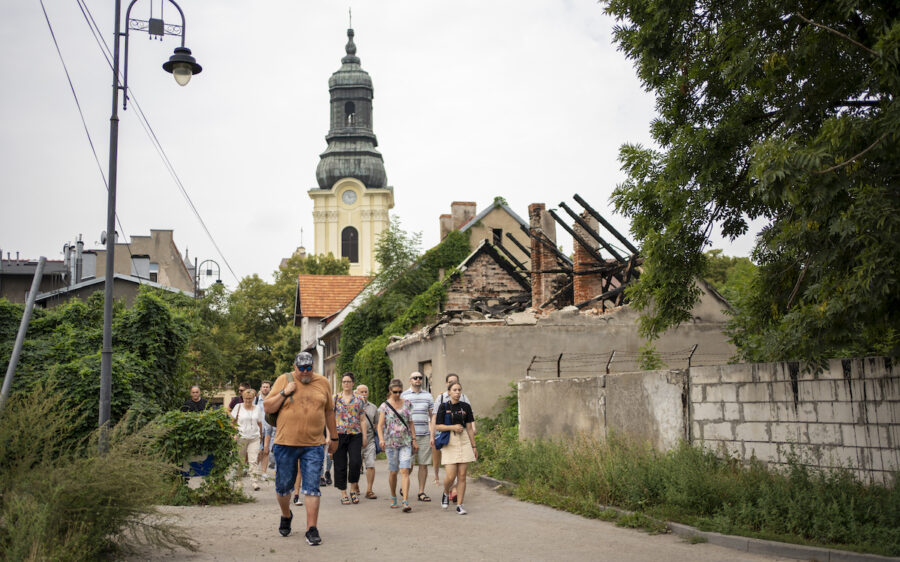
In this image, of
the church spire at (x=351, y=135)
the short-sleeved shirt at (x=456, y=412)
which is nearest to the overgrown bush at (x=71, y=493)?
the short-sleeved shirt at (x=456, y=412)

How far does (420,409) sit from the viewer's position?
13344mm

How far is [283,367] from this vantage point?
181 feet

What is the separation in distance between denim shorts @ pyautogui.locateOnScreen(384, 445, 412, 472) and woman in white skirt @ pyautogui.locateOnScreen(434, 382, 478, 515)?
2.22 feet

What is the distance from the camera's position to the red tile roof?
49.8 meters

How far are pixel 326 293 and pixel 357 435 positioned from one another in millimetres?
38522

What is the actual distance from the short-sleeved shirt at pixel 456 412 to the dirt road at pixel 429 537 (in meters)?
1.19

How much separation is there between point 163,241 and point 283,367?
14415 millimetres

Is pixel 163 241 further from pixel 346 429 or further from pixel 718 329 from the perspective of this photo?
pixel 346 429

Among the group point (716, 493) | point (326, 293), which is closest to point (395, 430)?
point (716, 493)

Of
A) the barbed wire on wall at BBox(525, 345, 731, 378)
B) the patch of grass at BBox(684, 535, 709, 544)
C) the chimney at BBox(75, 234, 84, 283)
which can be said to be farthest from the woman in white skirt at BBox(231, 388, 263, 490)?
the chimney at BBox(75, 234, 84, 283)

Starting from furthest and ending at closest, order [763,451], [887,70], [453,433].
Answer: [453,433] < [763,451] < [887,70]

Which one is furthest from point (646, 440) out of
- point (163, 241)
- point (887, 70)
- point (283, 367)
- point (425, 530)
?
point (163, 241)

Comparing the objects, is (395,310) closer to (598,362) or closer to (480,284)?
(480,284)

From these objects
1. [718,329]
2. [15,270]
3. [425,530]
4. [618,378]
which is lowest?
[425,530]
